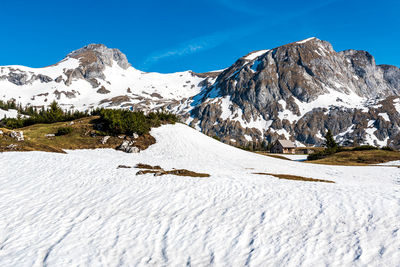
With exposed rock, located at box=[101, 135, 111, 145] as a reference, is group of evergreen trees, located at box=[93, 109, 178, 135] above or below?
above

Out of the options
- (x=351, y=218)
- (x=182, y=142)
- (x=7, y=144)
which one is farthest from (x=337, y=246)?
(x=182, y=142)

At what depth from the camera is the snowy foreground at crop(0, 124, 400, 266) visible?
759 cm

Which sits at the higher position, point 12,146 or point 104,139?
point 104,139

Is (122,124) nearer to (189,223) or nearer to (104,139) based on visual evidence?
(104,139)

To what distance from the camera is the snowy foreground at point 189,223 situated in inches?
299

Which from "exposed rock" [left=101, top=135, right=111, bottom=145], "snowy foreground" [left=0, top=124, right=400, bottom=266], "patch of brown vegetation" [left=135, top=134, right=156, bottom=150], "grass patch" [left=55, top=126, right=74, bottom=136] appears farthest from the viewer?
"grass patch" [left=55, top=126, right=74, bottom=136]

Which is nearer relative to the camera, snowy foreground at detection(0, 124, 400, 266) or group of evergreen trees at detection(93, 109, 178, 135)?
snowy foreground at detection(0, 124, 400, 266)

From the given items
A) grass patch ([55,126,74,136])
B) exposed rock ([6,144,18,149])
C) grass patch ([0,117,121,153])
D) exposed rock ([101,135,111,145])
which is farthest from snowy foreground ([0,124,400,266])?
grass patch ([55,126,74,136])

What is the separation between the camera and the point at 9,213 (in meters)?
11.0

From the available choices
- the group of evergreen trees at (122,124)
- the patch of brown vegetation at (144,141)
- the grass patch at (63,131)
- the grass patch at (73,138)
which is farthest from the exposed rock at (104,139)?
the grass patch at (63,131)

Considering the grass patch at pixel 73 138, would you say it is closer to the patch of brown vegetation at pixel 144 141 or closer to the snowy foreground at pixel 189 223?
the patch of brown vegetation at pixel 144 141

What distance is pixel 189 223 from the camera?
33.4 feet

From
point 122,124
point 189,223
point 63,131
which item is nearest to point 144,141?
point 122,124

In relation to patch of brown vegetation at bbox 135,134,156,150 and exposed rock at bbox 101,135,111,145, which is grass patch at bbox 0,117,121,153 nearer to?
exposed rock at bbox 101,135,111,145
